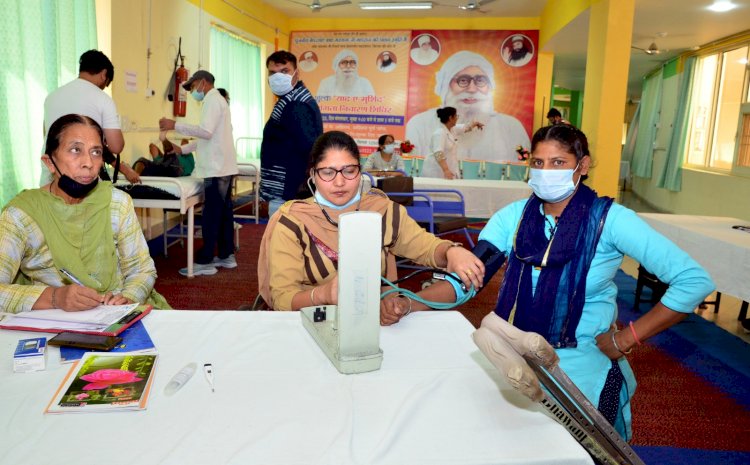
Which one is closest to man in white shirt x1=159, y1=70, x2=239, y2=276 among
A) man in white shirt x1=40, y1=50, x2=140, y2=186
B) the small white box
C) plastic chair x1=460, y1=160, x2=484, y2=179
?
man in white shirt x1=40, y1=50, x2=140, y2=186

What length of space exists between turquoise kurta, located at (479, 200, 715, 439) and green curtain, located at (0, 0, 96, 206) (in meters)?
3.80

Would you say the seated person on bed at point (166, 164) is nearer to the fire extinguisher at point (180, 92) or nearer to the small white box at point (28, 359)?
the fire extinguisher at point (180, 92)

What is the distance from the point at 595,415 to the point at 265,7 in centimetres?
936

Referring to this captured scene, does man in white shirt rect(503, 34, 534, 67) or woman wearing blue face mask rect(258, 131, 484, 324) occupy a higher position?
man in white shirt rect(503, 34, 534, 67)

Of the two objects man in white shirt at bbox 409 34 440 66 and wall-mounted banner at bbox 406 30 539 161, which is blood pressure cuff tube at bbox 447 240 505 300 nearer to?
wall-mounted banner at bbox 406 30 539 161

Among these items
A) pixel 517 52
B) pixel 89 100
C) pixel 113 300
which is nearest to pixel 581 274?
pixel 113 300

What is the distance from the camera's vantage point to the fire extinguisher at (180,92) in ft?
21.6

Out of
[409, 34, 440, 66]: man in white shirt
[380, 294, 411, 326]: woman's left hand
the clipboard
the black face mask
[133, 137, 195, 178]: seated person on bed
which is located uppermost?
[409, 34, 440, 66]: man in white shirt

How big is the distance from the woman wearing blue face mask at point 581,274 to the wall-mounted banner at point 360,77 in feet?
27.5

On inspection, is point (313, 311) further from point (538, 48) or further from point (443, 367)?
point (538, 48)

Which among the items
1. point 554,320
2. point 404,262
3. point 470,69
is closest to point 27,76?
point 404,262

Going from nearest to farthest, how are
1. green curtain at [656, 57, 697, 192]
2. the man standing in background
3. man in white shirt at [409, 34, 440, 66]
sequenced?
the man standing in background → green curtain at [656, 57, 697, 192] → man in white shirt at [409, 34, 440, 66]

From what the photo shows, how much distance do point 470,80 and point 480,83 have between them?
6.8 inches

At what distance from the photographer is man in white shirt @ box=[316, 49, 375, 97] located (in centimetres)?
1005
